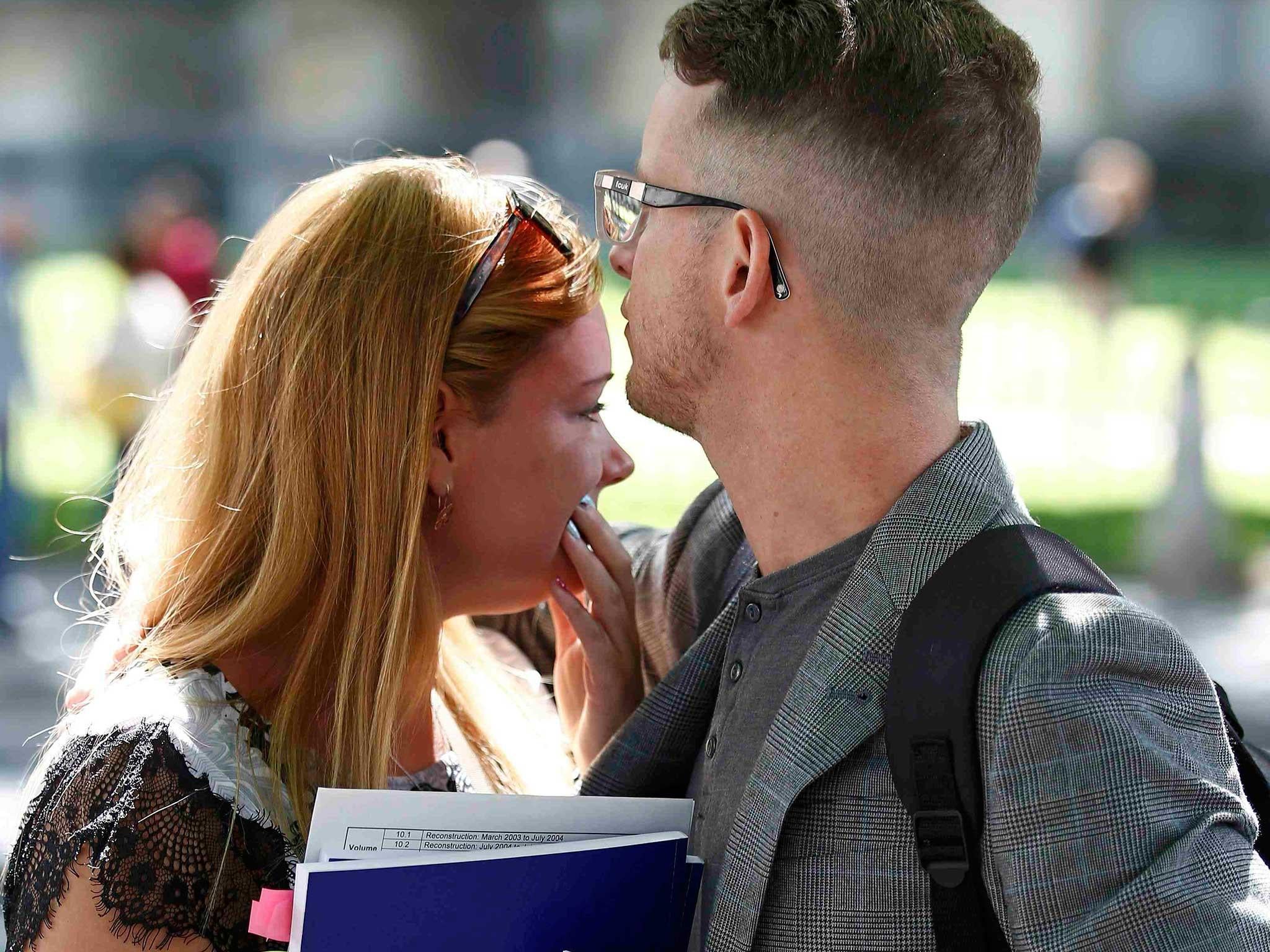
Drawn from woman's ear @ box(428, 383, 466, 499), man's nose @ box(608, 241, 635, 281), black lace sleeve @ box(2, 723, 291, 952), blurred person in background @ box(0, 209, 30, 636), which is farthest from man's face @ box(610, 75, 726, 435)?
blurred person in background @ box(0, 209, 30, 636)

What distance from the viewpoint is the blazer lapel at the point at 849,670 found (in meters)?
1.70

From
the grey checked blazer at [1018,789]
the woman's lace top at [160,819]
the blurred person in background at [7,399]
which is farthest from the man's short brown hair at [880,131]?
the blurred person in background at [7,399]

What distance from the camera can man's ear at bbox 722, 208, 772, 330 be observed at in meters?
1.91

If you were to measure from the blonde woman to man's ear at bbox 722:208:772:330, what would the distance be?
453mm

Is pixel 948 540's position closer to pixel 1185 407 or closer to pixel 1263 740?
pixel 1263 740

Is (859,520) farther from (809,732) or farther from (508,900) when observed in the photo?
(508,900)

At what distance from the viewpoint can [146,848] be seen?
1.82 meters

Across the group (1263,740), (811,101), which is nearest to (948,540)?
(811,101)

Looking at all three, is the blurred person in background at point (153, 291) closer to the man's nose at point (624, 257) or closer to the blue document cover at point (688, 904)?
the man's nose at point (624, 257)

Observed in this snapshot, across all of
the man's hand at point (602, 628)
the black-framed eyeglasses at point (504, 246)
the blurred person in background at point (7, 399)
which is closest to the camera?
the black-framed eyeglasses at point (504, 246)

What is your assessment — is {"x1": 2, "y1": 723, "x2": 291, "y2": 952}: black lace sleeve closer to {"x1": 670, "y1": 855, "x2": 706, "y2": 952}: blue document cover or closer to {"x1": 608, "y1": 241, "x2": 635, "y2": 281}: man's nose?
{"x1": 670, "y1": 855, "x2": 706, "y2": 952}: blue document cover

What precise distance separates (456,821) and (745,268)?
0.85 meters

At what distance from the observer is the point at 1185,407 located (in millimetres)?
8023

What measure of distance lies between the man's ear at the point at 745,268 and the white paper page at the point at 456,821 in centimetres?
69
